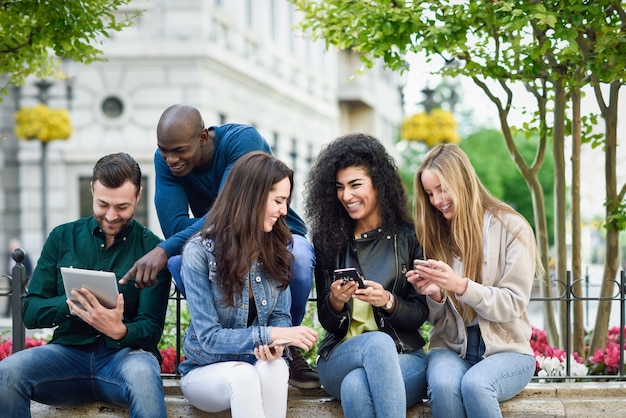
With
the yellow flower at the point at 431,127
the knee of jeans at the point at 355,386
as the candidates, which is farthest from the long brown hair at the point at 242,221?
the yellow flower at the point at 431,127

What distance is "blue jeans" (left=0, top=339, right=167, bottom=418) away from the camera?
4516 mm

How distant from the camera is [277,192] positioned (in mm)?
4562

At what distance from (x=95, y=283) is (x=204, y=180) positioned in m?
1.11

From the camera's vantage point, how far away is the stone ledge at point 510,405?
498 centimetres

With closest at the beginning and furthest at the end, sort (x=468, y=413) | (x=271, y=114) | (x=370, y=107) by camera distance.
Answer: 1. (x=468, y=413)
2. (x=271, y=114)
3. (x=370, y=107)

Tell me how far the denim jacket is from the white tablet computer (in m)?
0.36

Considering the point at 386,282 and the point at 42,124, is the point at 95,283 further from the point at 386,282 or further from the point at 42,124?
the point at 42,124

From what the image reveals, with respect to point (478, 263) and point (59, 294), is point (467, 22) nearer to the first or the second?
point (478, 263)

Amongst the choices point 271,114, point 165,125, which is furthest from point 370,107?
point 165,125

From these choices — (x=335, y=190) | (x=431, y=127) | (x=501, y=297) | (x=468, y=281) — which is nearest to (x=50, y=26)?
(x=335, y=190)

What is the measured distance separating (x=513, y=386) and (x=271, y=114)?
23.3 metres

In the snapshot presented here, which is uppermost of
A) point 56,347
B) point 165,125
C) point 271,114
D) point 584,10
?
point 271,114

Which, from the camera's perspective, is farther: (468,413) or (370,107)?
(370,107)

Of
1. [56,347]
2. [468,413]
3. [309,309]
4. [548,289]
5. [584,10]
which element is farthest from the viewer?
[309,309]
